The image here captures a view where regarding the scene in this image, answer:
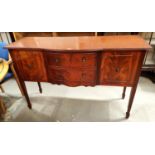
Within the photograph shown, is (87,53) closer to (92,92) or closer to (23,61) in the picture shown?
(23,61)

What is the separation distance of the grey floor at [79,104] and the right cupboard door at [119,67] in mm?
506

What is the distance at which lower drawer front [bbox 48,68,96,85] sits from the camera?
1.31 meters

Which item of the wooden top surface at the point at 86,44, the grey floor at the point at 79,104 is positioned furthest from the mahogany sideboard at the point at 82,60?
the grey floor at the point at 79,104

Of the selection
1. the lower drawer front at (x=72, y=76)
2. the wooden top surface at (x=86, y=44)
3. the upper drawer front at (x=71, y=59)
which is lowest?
the lower drawer front at (x=72, y=76)

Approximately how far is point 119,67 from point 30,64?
2.84ft

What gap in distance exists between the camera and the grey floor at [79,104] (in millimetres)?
1620

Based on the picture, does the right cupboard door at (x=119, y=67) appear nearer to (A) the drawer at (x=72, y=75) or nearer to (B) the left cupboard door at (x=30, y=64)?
(A) the drawer at (x=72, y=75)

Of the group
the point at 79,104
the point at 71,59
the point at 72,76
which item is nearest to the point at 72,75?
the point at 72,76

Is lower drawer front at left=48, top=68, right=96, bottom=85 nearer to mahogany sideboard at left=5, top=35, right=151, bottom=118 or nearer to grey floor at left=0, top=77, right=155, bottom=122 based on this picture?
mahogany sideboard at left=5, top=35, right=151, bottom=118

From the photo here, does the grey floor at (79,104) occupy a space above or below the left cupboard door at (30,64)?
below

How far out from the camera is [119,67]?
124cm

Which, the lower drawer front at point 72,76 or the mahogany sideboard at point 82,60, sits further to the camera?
the lower drawer front at point 72,76

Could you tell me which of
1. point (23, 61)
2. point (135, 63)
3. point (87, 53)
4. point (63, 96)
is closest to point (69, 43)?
point (87, 53)
